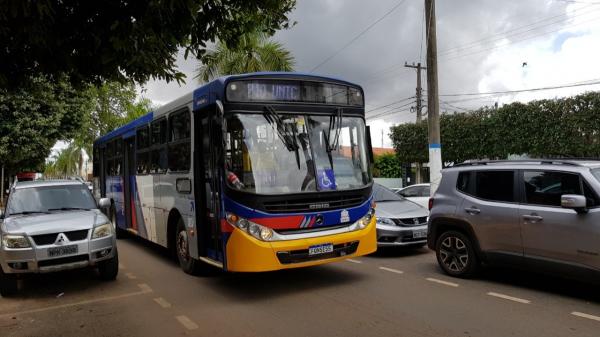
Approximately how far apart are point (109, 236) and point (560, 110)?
57.2 feet

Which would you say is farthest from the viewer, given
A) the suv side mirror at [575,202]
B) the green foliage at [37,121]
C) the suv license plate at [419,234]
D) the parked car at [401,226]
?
the green foliage at [37,121]

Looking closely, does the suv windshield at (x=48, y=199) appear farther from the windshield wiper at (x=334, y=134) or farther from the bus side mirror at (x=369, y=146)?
the bus side mirror at (x=369, y=146)

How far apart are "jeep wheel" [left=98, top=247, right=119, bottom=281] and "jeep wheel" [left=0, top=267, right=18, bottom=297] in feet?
4.00

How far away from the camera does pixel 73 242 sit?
7215 millimetres

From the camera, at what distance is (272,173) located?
6516 millimetres

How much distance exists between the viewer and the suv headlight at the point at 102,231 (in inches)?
295

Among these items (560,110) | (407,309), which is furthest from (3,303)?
(560,110)

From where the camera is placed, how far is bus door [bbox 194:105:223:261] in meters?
6.91

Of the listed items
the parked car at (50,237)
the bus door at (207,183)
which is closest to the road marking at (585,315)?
the bus door at (207,183)

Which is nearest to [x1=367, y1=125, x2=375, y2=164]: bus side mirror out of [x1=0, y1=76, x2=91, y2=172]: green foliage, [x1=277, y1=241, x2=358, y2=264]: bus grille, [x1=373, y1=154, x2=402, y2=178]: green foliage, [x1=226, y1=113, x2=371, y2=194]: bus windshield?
[x1=226, y1=113, x2=371, y2=194]: bus windshield

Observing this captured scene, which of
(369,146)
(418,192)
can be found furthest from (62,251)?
(418,192)

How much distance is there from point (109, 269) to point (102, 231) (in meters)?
0.75

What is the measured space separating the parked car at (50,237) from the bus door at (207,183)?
1.53 meters

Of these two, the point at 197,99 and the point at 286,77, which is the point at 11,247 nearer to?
the point at 197,99
